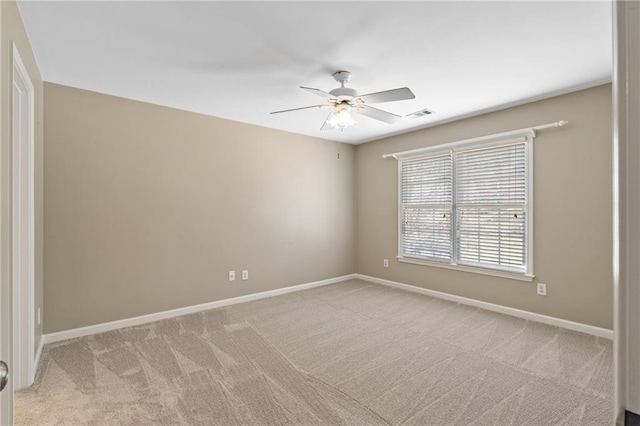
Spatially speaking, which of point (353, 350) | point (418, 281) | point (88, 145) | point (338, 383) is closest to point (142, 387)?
point (338, 383)

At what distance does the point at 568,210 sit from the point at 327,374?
2997 mm

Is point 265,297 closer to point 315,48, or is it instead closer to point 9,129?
point 315,48

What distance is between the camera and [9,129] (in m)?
1.27

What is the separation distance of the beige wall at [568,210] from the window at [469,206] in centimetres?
15

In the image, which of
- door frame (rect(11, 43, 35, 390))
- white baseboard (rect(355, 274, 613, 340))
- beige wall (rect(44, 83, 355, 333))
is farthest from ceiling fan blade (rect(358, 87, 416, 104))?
white baseboard (rect(355, 274, 613, 340))

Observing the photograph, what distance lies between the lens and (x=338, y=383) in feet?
7.56

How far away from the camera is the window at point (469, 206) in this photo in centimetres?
365

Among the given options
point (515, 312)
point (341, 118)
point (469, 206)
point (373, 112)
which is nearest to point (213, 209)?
point (341, 118)

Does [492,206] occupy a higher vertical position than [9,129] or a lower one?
lower

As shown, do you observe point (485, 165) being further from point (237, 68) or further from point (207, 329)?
point (207, 329)

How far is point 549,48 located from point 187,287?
427 cm
